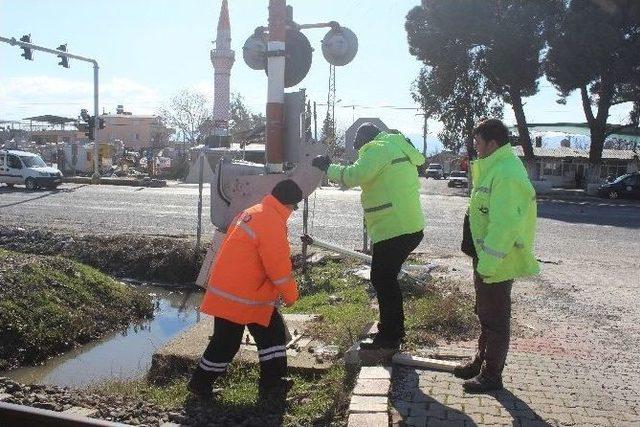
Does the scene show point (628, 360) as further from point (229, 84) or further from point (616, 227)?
point (229, 84)

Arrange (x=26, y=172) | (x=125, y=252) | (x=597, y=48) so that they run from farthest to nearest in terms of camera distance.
Result: (x=597, y=48) < (x=26, y=172) < (x=125, y=252)

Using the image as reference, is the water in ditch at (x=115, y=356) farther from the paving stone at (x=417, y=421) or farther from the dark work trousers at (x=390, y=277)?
the paving stone at (x=417, y=421)

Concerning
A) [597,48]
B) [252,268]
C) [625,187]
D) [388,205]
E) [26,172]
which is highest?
[597,48]

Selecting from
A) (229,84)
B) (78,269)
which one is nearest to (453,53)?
(229,84)

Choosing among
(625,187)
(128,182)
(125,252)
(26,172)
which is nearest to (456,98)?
(625,187)

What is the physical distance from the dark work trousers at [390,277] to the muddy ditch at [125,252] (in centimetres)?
619

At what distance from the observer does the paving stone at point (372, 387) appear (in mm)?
4445

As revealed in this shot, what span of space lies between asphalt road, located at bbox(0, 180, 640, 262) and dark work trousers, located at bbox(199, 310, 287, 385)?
7.90 m

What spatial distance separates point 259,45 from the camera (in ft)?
20.5

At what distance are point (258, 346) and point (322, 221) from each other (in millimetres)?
12486

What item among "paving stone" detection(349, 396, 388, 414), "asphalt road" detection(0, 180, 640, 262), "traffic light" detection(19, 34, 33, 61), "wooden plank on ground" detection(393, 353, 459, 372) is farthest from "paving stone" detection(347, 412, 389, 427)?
"traffic light" detection(19, 34, 33, 61)

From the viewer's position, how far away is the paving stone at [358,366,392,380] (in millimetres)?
4734

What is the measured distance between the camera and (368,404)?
4262mm

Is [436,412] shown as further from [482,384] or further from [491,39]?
[491,39]
